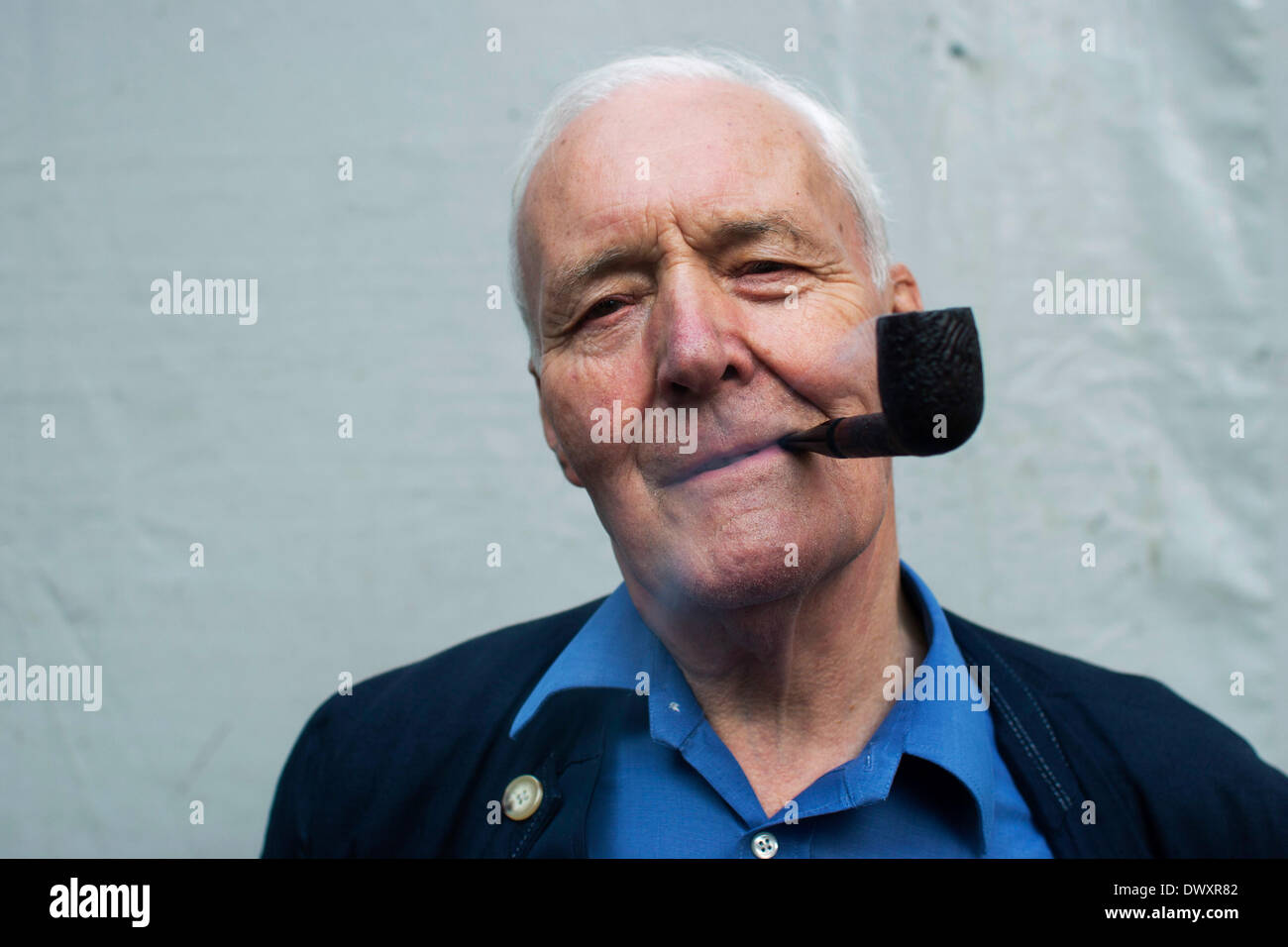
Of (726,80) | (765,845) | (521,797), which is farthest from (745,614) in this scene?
(726,80)

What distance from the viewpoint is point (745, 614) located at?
982 mm

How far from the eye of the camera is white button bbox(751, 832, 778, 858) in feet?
3.02

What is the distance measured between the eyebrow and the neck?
33cm

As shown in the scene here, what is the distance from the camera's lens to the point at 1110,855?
982 mm

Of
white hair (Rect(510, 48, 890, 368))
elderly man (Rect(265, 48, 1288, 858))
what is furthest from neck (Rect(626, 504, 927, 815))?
white hair (Rect(510, 48, 890, 368))

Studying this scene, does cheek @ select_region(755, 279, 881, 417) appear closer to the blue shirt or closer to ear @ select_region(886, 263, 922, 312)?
ear @ select_region(886, 263, 922, 312)

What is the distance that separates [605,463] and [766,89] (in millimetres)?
474

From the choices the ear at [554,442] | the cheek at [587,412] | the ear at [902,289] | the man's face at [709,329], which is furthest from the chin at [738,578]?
the ear at [902,289]

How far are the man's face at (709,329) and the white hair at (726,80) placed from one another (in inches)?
1.3

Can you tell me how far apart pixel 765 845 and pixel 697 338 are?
486 millimetres

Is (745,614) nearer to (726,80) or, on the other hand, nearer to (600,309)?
(600,309)

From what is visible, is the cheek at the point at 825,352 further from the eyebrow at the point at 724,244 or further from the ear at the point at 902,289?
the ear at the point at 902,289

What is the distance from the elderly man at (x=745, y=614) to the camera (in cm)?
93
